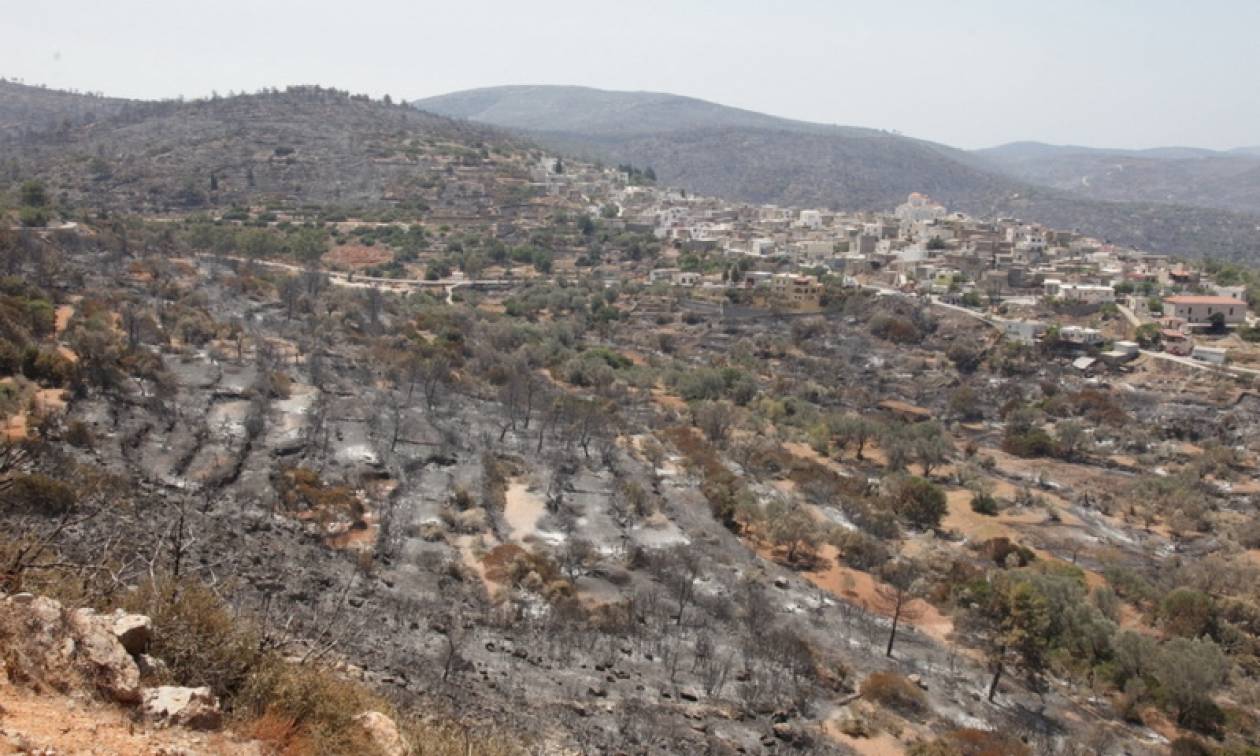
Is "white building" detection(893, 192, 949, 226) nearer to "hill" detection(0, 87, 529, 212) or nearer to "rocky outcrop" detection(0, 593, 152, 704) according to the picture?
"hill" detection(0, 87, 529, 212)

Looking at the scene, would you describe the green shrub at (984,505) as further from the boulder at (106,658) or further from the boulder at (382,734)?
the boulder at (106,658)

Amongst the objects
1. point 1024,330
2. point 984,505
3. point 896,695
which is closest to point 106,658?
point 896,695

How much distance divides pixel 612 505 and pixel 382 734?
13458mm

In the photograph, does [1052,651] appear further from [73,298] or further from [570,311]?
[570,311]

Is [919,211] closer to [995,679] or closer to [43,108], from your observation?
[995,679]

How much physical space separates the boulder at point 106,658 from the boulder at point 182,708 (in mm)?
92

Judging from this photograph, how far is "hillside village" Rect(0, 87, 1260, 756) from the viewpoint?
7.11m

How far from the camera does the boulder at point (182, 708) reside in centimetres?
425

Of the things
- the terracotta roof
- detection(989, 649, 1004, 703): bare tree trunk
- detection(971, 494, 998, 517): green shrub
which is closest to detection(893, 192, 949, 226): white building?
the terracotta roof

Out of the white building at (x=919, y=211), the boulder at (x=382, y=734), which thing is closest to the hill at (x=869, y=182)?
the white building at (x=919, y=211)

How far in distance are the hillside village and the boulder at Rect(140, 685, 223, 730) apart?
19 millimetres

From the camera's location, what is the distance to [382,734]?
17.2ft

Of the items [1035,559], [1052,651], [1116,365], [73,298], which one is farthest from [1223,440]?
[73,298]

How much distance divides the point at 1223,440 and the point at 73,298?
3993 cm
